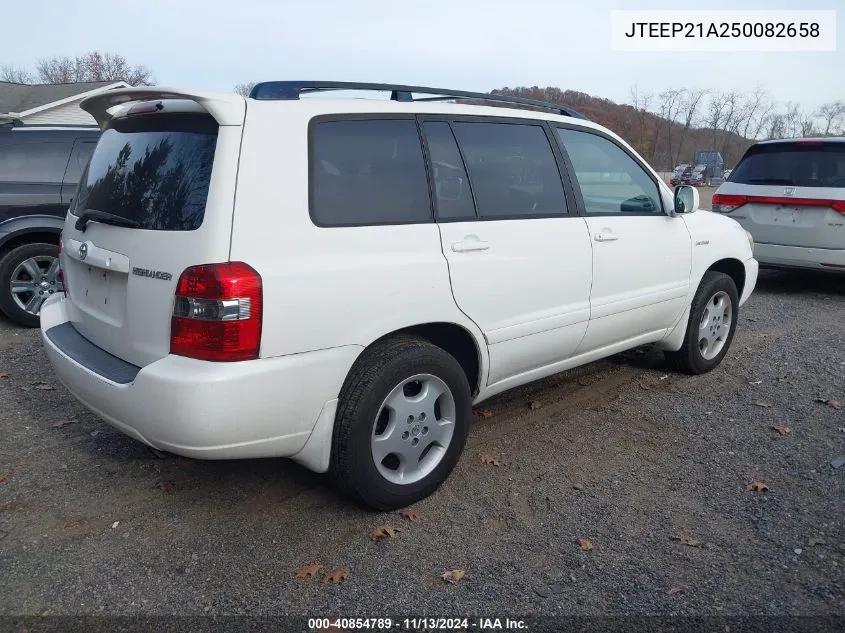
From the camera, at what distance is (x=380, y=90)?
3410mm

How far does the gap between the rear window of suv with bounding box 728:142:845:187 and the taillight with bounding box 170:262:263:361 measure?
7209 millimetres

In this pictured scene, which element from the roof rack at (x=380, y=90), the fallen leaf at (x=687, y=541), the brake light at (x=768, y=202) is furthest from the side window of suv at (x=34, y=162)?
the brake light at (x=768, y=202)

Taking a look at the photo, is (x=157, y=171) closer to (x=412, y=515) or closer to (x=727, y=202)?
(x=412, y=515)

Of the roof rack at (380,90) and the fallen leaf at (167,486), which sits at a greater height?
the roof rack at (380,90)

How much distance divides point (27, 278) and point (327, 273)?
4.91m

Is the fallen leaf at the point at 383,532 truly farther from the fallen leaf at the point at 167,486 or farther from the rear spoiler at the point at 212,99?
the rear spoiler at the point at 212,99

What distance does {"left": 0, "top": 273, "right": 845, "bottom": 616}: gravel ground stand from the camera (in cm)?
272

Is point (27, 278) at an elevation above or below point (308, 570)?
above

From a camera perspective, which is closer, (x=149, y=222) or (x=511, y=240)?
(x=149, y=222)

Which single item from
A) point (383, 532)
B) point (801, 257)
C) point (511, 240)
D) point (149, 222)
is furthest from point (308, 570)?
point (801, 257)

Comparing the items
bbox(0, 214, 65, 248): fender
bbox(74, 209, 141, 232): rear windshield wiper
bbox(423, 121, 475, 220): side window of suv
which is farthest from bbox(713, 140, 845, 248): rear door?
bbox(0, 214, 65, 248): fender

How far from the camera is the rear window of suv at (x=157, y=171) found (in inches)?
110

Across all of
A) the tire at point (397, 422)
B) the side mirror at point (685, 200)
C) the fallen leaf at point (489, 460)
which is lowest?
the fallen leaf at point (489, 460)

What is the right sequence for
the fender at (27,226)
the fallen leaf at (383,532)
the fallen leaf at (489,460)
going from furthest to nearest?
the fender at (27,226) → the fallen leaf at (489,460) → the fallen leaf at (383,532)
